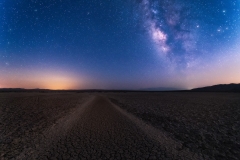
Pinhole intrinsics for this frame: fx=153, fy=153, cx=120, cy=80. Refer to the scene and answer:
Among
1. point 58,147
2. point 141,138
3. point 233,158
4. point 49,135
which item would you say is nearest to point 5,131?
point 49,135

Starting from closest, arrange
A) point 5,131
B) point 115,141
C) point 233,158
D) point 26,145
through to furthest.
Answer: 1. point 233,158
2. point 26,145
3. point 115,141
4. point 5,131

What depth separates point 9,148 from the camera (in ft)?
25.1

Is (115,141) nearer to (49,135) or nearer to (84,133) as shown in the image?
(84,133)

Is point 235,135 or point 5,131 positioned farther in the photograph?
point 5,131

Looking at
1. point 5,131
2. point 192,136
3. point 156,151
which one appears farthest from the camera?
point 5,131

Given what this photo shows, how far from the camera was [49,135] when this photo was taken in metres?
9.65

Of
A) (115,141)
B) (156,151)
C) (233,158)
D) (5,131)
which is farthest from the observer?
(5,131)

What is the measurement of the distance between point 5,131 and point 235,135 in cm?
1505

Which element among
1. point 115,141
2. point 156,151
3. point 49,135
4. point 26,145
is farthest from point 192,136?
point 26,145

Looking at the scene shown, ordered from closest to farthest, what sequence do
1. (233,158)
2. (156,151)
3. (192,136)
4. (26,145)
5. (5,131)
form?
(233,158) → (156,151) → (26,145) → (192,136) → (5,131)

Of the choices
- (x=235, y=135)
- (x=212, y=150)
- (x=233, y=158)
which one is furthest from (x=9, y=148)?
(x=235, y=135)

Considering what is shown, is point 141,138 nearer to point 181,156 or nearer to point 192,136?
point 181,156

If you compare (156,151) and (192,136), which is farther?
(192,136)

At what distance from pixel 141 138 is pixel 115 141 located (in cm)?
157
